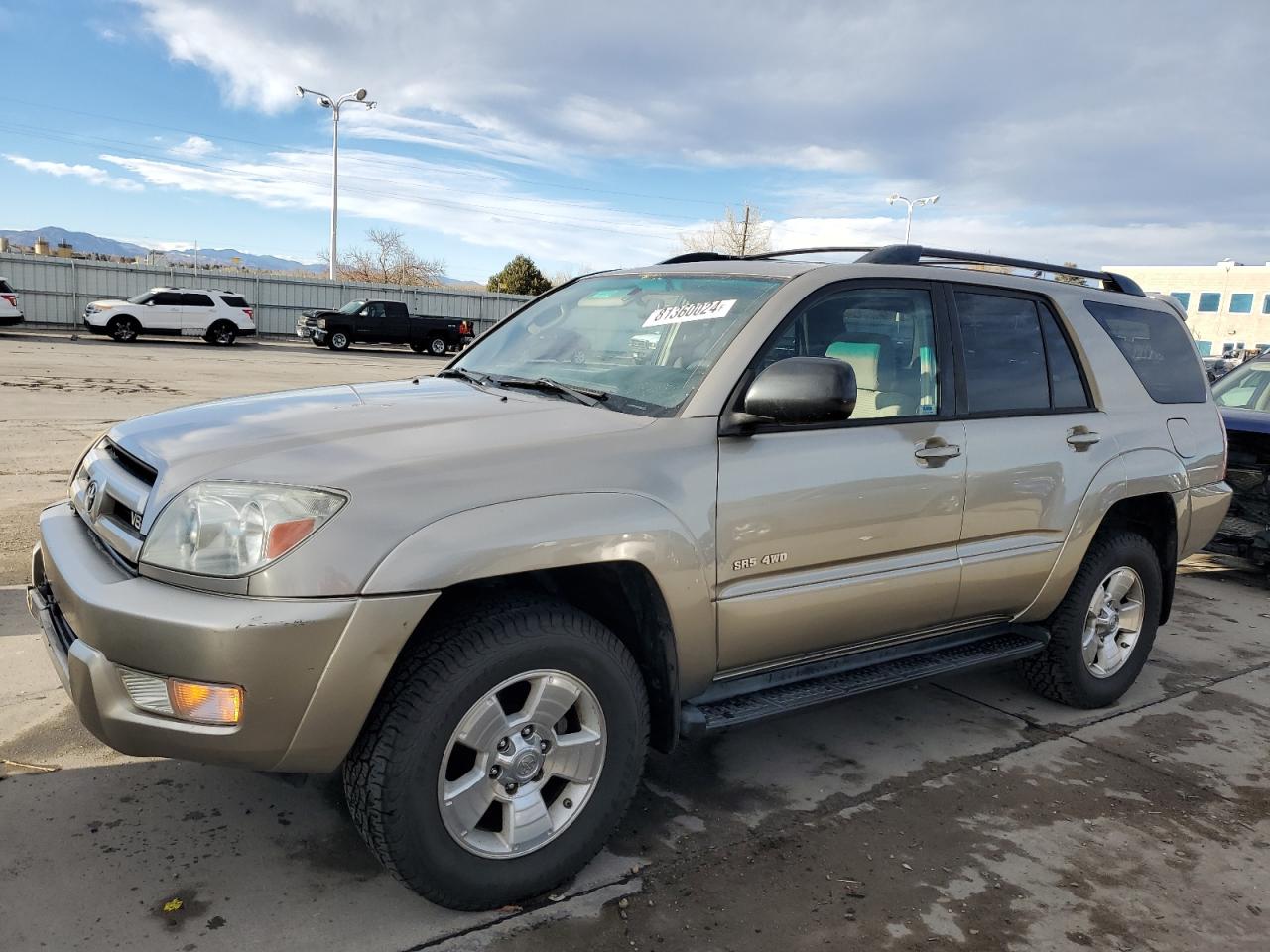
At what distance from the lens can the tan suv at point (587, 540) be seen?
2.30 m

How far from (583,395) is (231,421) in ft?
3.51

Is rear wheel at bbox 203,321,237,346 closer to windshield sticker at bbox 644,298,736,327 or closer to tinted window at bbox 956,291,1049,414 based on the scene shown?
windshield sticker at bbox 644,298,736,327

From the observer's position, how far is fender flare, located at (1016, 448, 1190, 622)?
13.0 feet

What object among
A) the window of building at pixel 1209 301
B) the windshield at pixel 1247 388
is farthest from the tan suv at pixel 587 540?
the window of building at pixel 1209 301

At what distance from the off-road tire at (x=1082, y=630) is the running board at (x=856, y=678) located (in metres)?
0.19

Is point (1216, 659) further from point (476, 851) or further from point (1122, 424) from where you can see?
point (476, 851)

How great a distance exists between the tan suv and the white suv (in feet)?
85.4

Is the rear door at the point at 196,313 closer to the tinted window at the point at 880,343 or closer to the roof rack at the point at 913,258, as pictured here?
the roof rack at the point at 913,258

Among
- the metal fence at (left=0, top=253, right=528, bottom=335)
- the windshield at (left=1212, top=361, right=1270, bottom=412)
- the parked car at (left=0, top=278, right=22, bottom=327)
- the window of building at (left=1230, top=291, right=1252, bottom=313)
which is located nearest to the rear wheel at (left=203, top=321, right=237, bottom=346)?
the parked car at (left=0, top=278, right=22, bottom=327)

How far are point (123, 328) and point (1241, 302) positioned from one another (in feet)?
214

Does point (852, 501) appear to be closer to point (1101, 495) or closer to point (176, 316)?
point (1101, 495)

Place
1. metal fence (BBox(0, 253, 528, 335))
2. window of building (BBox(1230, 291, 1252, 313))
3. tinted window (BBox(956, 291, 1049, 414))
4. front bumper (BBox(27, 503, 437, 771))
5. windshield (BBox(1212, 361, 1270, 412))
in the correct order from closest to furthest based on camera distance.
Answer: front bumper (BBox(27, 503, 437, 771)) < tinted window (BBox(956, 291, 1049, 414)) < windshield (BBox(1212, 361, 1270, 412)) < metal fence (BBox(0, 253, 528, 335)) < window of building (BBox(1230, 291, 1252, 313))

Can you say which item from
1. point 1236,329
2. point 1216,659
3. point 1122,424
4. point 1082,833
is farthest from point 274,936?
point 1236,329

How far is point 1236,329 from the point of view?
62.7 meters
